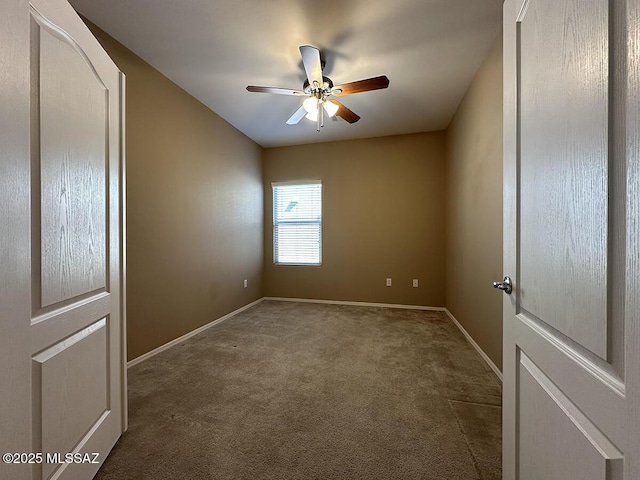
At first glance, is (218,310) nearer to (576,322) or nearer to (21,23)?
(21,23)

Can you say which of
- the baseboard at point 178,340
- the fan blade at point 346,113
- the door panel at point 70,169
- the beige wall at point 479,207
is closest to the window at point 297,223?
the baseboard at point 178,340

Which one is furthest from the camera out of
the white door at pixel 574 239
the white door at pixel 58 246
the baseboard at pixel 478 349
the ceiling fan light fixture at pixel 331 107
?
the ceiling fan light fixture at pixel 331 107

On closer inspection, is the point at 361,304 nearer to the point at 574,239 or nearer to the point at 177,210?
the point at 177,210

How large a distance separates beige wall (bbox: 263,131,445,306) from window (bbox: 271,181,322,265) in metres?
0.12

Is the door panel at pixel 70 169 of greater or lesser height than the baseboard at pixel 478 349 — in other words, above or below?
above

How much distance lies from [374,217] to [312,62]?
2740mm

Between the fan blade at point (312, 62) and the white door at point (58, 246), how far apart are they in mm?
1208

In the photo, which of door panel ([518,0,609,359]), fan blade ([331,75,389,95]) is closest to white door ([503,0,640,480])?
door panel ([518,0,609,359])

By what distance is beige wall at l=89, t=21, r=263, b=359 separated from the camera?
244 cm

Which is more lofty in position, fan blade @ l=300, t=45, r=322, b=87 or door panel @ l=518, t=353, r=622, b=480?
fan blade @ l=300, t=45, r=322, b=87

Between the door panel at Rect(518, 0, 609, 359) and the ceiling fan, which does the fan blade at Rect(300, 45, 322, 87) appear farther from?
the door panel at Rect(518, 0, 609, 359)

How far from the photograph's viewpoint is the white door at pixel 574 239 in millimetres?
492

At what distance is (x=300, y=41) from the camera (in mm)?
2205

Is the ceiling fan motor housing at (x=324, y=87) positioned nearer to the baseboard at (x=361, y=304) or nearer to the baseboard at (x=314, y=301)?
the baseboard at (x=314, y=301)
